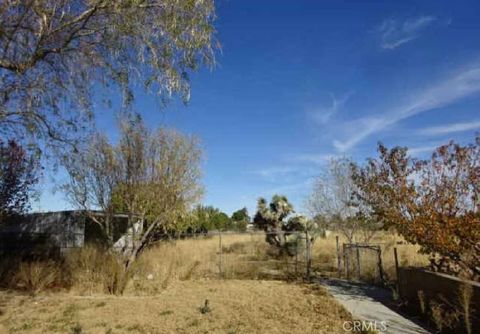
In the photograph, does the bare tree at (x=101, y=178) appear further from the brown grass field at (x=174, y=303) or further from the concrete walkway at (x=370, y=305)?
the concrete walkway at (x=370, y=305)

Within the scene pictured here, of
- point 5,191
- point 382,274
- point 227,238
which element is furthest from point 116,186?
point 227,238

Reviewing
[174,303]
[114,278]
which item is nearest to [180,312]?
[174,303]

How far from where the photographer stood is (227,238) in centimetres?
3167

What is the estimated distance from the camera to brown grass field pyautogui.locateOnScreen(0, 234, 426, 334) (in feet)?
21.9

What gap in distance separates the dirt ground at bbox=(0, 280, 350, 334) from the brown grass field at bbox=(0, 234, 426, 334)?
0.02 metres

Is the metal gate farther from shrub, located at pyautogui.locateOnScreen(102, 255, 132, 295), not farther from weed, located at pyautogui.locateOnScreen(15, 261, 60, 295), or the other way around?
weed, located at pyautogui.locateOnScreen(15, 261, 60, 295)

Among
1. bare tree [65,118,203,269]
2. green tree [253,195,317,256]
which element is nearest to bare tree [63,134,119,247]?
bare tree [65,118,203,269]

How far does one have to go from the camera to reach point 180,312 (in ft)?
25.4

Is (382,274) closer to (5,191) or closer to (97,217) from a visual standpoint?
(97,217)

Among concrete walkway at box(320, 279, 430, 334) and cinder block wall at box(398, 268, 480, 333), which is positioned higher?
cinder block wall at box(398, 268, 480, 333)

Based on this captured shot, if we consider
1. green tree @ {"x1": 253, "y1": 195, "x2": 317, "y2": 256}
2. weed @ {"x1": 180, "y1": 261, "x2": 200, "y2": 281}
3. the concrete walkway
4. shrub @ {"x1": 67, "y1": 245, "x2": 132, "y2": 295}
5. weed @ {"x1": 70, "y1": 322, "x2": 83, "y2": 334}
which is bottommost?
the concrete walkway

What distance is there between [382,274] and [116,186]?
9.29 m

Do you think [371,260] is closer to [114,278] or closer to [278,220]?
[114,278]

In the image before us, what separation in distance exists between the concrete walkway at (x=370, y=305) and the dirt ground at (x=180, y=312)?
358mm
